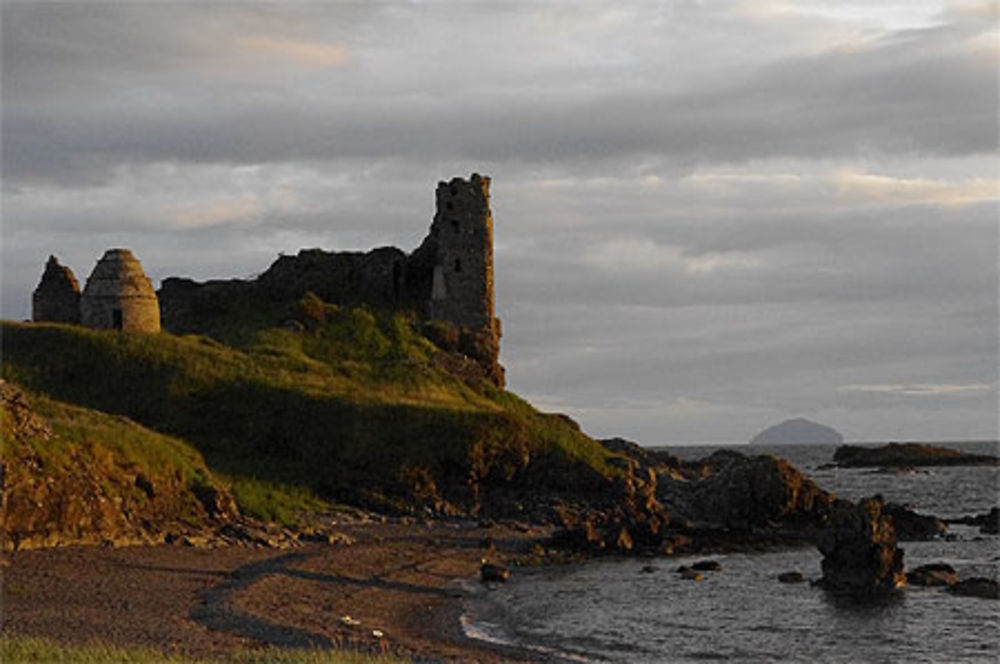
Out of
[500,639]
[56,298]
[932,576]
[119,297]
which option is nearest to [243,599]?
[500,639]

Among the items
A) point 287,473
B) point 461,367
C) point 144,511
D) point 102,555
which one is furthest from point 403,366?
point 102,555

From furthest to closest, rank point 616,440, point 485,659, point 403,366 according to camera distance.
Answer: point 616,440, point 403,366, point 485,659

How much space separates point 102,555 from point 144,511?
5887mm

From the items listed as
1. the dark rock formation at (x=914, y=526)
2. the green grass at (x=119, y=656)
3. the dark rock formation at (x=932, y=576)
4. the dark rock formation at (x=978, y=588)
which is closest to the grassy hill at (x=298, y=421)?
the dark rock formation at (x=914, y=526)

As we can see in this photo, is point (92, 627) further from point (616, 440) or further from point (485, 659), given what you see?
point (616, 440)

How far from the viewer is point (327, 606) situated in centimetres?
3447

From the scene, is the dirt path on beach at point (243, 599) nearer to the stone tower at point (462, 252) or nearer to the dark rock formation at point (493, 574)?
the dark rock formation at point (493, 574)

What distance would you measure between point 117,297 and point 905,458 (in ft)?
493

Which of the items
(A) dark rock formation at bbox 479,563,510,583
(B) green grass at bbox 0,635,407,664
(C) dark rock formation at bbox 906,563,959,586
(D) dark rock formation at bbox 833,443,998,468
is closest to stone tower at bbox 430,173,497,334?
(A) dark rock formation at bbox 479,563,510,583

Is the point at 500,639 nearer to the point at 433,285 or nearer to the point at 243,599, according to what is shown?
the point at 243,599

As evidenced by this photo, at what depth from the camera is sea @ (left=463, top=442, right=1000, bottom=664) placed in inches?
1266

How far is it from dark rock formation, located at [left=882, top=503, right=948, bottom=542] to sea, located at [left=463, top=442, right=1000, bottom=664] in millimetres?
9617

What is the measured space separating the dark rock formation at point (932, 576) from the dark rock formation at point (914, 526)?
1637 centimetres

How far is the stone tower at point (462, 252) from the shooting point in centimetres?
8038
